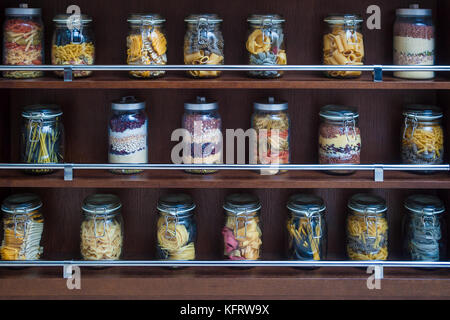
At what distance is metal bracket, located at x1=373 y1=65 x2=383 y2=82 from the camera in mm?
1623

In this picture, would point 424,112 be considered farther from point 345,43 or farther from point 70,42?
point 70,42

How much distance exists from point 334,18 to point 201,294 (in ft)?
2.67

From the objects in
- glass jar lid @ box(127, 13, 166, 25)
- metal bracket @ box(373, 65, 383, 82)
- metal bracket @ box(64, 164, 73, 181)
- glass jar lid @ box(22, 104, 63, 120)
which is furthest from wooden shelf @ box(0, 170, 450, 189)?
glass jar lid @ box(127, 13, 166, 25)

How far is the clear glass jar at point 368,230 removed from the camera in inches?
68.3

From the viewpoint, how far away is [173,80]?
165 centimetres

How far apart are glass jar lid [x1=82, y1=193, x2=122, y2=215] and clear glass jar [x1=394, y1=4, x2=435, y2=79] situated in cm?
85

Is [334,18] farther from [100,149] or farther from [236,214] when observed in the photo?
[100,149]

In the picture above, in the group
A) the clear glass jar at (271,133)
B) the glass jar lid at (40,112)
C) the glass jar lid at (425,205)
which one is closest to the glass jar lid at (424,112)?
the glass jar lid at (425,205)

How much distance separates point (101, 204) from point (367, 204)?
720mm

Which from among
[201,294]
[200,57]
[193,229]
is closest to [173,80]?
[200,57]

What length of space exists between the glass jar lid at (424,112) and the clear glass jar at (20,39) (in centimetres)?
101

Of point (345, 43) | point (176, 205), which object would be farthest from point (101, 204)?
point (345, 43)

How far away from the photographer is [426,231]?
174 centimetres

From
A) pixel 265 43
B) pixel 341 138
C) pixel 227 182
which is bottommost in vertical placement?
pixel 227 182
